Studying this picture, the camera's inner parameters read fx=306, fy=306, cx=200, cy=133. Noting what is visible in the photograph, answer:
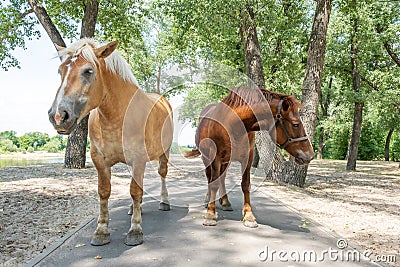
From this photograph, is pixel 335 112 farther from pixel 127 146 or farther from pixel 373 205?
pixel 127 146

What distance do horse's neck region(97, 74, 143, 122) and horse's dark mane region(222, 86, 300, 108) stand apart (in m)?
1.37

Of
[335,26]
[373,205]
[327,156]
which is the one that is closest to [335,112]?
[327,156]

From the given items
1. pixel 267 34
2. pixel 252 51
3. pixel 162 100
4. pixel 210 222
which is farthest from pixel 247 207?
pixel 267 34

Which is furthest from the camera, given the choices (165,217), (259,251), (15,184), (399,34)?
(399,34)

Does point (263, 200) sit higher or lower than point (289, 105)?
lower

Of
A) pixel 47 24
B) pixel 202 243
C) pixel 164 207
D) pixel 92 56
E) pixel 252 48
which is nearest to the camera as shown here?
pixel 92 56

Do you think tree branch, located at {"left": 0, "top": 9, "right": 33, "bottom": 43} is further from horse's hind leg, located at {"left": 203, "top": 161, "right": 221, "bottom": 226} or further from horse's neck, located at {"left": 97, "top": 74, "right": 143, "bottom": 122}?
horse's hind leg, located at {"left": 203, "top": 161, "right": 221, "bottom": 226}

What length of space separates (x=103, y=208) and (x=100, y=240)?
372 mm

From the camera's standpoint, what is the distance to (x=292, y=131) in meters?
3.68

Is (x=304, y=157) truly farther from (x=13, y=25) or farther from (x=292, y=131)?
(x=13, y=25)

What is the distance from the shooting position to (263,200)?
6.00 meters

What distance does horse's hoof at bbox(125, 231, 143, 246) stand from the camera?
133 inches

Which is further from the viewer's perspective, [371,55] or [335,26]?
[335,26]

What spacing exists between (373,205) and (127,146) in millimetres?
5430
